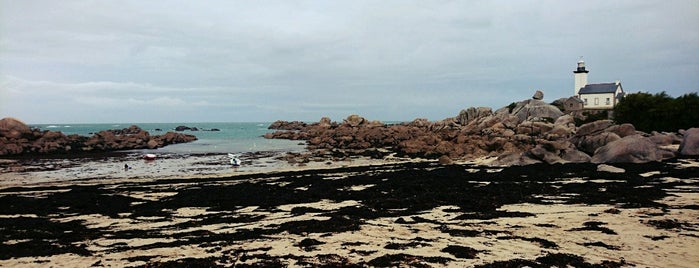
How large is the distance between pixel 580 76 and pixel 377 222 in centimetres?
7865

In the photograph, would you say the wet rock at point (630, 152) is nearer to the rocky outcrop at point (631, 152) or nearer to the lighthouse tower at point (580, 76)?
the rocky outcrop at point (631, 152)

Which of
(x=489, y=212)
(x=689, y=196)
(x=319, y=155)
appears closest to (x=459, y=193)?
(x=489, y=212)

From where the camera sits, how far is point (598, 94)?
72438 millimetres

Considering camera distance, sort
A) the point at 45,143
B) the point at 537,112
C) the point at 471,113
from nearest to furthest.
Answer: the point at 45,143 → the point at 537,112 → the point at 471,113

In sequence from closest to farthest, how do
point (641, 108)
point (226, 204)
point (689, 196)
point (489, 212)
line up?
point (489, 212) < point (689, 196) < point (226, 204) < point (641, 108)

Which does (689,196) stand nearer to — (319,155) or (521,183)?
(521,183)

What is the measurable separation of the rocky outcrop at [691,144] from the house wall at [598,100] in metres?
48.2

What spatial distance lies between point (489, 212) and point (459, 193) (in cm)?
384

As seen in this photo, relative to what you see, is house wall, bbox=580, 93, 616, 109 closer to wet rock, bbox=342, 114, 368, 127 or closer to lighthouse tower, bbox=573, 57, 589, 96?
lighthouse tower, bbox=573, 57, 589, 96

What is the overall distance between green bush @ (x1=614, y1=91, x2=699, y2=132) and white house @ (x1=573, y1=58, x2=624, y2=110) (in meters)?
29.8

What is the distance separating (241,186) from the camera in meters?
21.7

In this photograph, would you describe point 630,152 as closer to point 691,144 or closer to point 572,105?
point 691,144

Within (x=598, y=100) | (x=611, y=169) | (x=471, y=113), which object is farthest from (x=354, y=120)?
(x=611, y=169)

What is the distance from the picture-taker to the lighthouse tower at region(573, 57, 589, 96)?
7756cm
